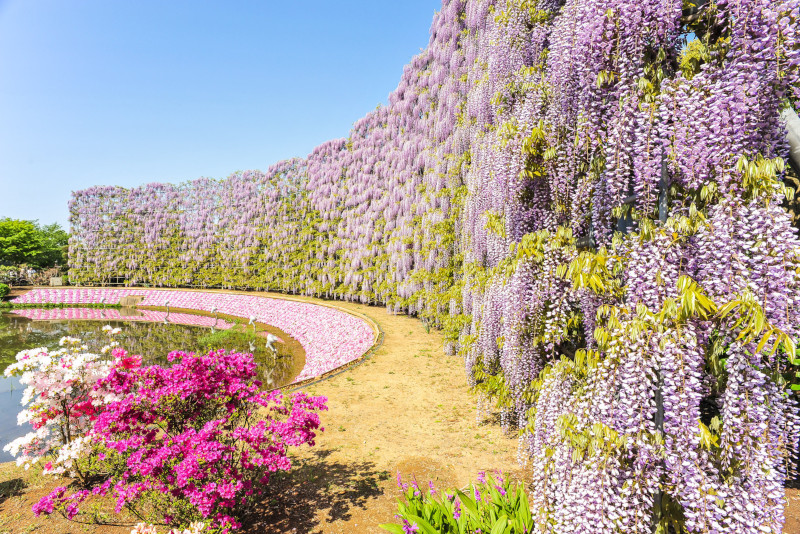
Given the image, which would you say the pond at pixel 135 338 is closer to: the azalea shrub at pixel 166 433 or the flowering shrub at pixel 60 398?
the flowering shrub at pixel 60 398

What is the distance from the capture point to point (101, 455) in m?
4.52

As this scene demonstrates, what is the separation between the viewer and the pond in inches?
405

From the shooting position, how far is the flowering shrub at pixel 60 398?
433 cm

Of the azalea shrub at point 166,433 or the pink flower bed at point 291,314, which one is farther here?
the pink flower bed at point 291,314

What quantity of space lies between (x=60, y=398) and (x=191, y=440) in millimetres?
2745

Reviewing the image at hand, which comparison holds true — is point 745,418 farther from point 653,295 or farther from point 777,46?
point 777,46

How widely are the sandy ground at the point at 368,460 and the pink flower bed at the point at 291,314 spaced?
2.15m

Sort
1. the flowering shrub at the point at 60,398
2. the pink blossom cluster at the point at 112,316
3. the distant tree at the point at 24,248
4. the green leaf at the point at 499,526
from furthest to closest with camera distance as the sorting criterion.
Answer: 1. the distant tree at the point at 24,248
2. the pink blossom cluster at the point at 112,316
3. the flowering shrub at the point at 60,398
4. the green leaf at the point at 499,526

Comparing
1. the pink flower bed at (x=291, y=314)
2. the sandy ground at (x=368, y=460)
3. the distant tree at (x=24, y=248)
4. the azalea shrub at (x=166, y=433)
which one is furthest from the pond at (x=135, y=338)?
the distant tree at (x=24, y=248)

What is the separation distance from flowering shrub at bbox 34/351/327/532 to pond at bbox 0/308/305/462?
5.41 m

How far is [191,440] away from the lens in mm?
3391

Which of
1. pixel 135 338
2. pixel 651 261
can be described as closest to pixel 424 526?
pixel 651 261

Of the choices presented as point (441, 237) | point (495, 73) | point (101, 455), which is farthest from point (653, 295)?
point (441, 237)

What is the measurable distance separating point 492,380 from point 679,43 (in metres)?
4.77
